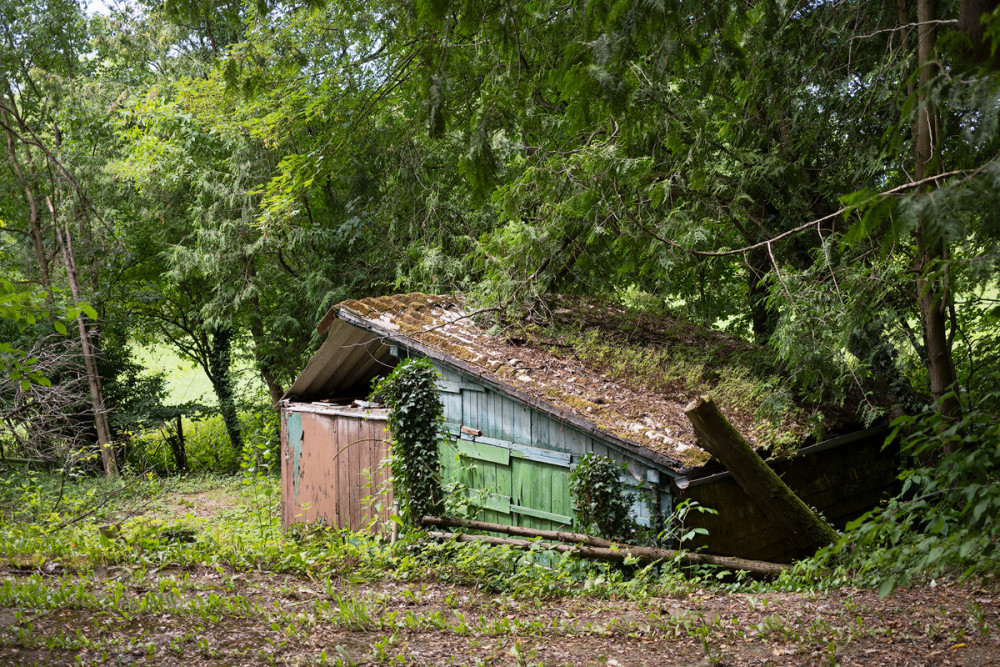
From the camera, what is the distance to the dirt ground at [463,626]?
4469mm

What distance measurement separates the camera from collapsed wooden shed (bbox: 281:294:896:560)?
750 cm

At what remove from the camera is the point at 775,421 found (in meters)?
7.98

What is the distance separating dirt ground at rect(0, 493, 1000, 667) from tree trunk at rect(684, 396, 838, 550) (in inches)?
45.1

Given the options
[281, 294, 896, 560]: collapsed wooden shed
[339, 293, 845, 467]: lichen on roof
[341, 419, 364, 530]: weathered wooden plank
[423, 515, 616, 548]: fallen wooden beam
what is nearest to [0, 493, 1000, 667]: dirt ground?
[423, 515, 616, 548]: fallen wooden beam

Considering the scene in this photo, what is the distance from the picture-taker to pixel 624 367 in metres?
9.10

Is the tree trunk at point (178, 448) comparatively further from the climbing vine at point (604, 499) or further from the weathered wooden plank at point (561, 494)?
the climbing vine at point (604, 499)

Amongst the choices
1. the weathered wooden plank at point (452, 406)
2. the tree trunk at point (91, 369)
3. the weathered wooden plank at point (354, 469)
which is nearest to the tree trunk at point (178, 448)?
the tree trunk at point (91, 369)

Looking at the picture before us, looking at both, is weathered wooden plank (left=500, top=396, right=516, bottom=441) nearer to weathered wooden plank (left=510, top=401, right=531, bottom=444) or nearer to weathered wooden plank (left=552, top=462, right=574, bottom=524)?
weathered wooden plank (left=510, top=401, right=531, bottom=444)

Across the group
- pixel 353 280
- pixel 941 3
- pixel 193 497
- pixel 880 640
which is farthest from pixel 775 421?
pixel 193 497

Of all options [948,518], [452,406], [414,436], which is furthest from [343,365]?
[948,518]

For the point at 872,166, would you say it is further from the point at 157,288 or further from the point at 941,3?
the point at 157,288

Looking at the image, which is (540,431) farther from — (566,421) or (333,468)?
(333,468)

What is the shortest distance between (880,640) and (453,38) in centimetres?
590

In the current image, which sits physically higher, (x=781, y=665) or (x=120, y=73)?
(x=120, y=73)
